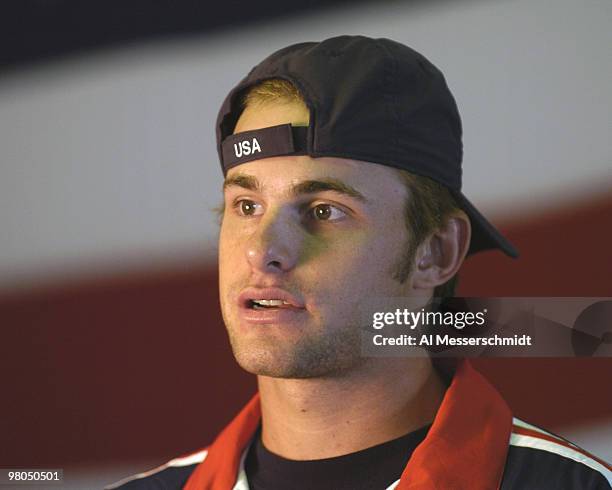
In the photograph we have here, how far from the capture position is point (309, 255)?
1.68 m

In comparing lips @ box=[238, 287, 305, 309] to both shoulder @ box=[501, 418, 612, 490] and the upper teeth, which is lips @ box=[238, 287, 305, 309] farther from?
shoulder @ box=[501, 418, 612, 490]

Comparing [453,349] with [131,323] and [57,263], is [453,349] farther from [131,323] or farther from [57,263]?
[57,263]

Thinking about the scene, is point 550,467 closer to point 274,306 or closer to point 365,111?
point 274,306

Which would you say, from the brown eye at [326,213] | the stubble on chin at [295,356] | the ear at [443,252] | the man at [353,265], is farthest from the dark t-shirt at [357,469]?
the brown eye at [326,213]

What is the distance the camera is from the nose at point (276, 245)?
1.66m

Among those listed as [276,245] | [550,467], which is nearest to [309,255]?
[276,245]

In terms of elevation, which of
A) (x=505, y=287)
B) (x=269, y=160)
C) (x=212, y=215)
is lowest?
(x=505, y=287)

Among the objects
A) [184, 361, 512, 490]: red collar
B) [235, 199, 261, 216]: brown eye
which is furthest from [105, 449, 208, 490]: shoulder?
[235, 199, 261, 216]: brown eye

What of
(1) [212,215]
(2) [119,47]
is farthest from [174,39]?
(1) [212,215]

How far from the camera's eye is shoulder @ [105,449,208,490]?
1.90 metres

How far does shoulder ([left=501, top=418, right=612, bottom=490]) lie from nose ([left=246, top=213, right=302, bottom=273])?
501mm

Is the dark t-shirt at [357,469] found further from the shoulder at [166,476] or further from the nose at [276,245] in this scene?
the nose at [276,245]

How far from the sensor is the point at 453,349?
1.79 meters

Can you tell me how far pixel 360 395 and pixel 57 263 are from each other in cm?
73
